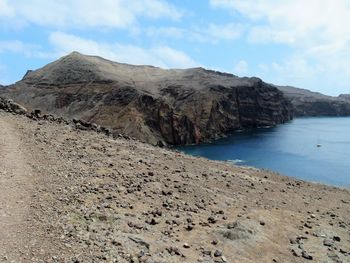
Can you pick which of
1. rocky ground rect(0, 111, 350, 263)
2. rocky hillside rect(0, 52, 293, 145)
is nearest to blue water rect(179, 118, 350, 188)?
rocky hillside rect(0, 52, 293, 145)

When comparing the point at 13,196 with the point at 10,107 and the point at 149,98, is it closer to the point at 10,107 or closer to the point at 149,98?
the point at 10,107

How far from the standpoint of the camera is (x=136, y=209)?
1834 centimetres

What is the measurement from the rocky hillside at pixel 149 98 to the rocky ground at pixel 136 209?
77153 mm

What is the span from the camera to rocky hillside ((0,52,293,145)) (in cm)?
12800

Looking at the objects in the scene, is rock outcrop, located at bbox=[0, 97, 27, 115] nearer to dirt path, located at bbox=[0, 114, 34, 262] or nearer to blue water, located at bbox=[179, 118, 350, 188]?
dirt path, located at bbox=[0, 114, 34, 262]

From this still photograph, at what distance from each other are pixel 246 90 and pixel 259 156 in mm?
90523

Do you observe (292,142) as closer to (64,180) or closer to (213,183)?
(213,183)

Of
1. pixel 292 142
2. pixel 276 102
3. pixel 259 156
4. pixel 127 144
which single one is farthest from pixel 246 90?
pixel 127 144

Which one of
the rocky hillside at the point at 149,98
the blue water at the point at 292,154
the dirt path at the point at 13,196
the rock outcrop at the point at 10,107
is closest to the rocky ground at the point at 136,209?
the dirt path at the point at 13,196

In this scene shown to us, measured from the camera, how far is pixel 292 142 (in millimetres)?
125375

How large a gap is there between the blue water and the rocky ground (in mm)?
41999

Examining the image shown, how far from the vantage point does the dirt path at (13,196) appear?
13344 millimetres

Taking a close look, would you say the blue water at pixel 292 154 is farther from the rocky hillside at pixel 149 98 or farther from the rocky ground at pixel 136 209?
the rocky ground at pixel 136 209

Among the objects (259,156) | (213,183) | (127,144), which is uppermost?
(127,144)
